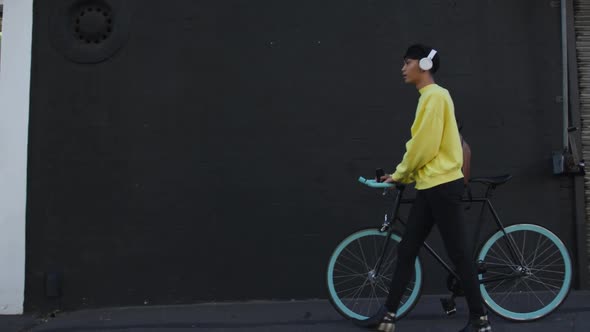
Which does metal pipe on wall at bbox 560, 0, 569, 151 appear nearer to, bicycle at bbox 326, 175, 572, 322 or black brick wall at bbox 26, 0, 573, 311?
black brick wall at bbox 26, 0, 573, 311

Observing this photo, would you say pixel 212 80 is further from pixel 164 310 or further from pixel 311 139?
pixel 164 310

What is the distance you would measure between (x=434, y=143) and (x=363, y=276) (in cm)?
143

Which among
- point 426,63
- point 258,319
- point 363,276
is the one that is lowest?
point 258,319

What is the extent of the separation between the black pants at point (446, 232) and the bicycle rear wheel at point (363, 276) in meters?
0.29

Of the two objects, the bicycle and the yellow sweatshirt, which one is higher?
the yellow sweatshirt

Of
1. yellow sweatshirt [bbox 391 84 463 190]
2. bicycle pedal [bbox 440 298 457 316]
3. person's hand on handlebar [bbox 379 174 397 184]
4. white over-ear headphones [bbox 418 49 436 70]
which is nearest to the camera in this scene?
yellow sweatshirt [bbox 391 84 463 190]

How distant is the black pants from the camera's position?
12.4 feet

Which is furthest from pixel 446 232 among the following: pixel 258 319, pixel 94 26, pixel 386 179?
A: pixel 94 26

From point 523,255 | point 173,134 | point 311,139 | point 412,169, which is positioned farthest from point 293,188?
point 523,255

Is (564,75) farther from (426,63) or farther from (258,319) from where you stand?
(258,319)

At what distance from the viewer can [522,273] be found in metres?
4.19

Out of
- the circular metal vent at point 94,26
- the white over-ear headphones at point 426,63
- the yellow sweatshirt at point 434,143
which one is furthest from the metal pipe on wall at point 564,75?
the circular metal vent at point 94,26

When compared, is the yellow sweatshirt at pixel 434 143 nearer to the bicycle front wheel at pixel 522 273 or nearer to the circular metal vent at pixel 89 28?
the bicycle front wheel at pixel 522 273

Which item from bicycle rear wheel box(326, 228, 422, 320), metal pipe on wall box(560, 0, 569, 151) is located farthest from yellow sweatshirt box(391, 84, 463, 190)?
metal pipe on wall box(560, 0, 569, 151)
